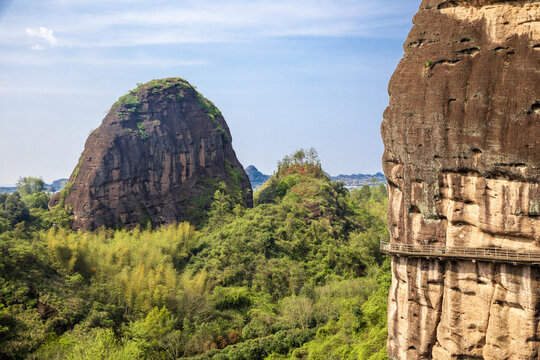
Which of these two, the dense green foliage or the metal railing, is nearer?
the metal railing

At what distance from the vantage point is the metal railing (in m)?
17.3

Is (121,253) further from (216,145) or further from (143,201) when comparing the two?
(216,145)

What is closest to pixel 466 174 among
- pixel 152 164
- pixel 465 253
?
pixel 465 253

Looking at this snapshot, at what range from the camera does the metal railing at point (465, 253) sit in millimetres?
17266

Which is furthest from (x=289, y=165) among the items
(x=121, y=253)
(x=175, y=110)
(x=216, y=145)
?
(x=121, y=253)

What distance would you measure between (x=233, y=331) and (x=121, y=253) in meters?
12.3

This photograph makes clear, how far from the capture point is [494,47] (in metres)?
18.6

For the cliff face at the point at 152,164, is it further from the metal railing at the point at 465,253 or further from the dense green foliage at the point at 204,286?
the metal railing at the point at 465,253

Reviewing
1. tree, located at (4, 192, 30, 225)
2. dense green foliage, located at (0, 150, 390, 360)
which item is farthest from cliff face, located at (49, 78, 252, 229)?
tree, located at (4, 192, 30, 225)

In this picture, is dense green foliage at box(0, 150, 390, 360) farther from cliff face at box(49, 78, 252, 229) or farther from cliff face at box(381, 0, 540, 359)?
cliff face at box(381, 0, 540, 359)

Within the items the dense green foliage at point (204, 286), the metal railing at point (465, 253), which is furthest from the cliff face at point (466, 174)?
the dense green foliage at point (204, 286)

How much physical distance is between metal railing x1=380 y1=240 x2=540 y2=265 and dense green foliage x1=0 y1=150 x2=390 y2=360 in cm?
717

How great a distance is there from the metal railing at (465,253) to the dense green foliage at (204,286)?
717cm

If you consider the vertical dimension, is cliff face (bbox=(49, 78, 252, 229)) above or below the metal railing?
above
